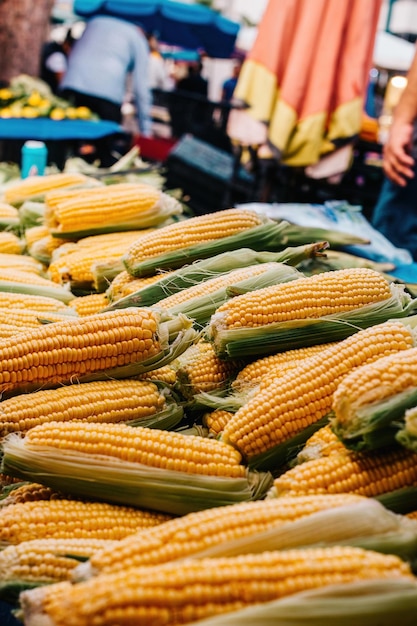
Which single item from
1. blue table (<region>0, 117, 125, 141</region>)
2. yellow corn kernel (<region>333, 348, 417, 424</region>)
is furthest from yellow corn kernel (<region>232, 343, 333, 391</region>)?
blue table (<region>0, 117, 125, 141</region>)

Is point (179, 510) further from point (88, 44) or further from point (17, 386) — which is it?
point (88, 44)

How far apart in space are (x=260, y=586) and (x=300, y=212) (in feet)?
11.4

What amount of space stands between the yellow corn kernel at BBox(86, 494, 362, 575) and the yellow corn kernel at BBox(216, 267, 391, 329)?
0.75 metres

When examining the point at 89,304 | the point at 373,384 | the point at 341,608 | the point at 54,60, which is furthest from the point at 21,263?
the point at 54,60

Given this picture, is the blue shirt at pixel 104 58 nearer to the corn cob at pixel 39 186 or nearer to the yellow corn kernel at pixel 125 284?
the corn cob at pixel 39 186

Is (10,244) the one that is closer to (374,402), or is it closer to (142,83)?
(374,402)

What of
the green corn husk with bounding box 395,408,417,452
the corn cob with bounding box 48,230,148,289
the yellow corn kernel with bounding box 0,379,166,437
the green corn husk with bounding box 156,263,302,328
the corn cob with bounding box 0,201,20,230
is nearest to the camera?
the green corn husk with bounding box 395,408,417,452

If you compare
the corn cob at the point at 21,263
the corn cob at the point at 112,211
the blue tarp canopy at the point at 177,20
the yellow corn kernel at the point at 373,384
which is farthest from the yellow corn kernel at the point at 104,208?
the blue tarp canopy at the point at 177,20

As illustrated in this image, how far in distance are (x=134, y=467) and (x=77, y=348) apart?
50 centimetres

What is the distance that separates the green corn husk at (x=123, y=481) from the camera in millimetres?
1532

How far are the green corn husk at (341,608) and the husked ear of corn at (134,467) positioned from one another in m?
0.46

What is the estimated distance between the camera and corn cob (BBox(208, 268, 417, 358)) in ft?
6.49

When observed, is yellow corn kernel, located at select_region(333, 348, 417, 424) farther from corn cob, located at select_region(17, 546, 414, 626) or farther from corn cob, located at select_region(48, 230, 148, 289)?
corn cob, located at select_region(48, 230, 148, 289)

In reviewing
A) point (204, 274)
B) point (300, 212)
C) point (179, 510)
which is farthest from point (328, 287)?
point (300, 212)
